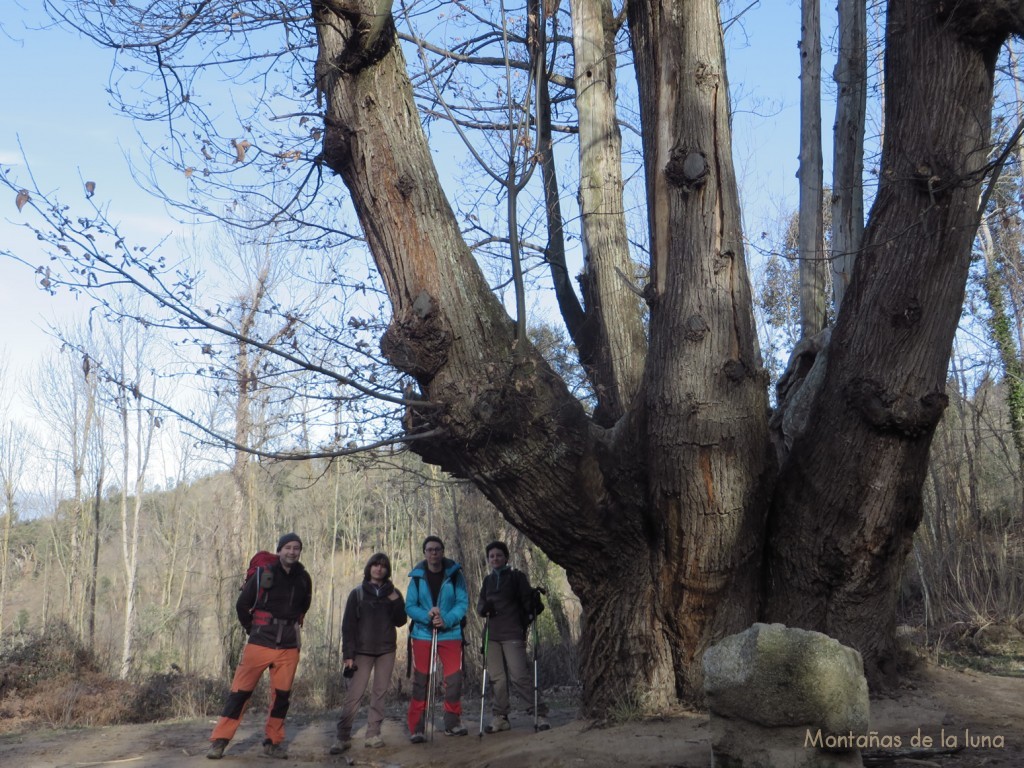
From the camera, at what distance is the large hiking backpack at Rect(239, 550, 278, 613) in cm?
771

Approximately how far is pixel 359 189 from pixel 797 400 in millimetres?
3958

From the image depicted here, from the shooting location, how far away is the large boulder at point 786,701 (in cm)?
466

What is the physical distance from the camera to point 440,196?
6324mm

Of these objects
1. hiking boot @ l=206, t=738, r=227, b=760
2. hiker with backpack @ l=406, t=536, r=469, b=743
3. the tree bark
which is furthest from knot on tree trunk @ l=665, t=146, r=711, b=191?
hiking boot @ l=206, t=738, r=227, b=760

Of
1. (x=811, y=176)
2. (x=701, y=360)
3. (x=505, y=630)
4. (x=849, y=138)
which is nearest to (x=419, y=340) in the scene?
(x=701, y=360)

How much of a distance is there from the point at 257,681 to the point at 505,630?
244 centimetres

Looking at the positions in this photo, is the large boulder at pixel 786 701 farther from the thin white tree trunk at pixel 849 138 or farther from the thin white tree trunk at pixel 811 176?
the thin white tree trunk at pixel 849 138

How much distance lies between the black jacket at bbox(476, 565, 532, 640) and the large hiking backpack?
213cm

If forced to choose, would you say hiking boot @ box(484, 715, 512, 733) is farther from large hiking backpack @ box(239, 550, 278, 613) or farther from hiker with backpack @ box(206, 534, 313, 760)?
large hiking backpack @ box(239, 550, 278, 613)

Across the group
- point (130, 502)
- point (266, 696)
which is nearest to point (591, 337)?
point (266, 696)

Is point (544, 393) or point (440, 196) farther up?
point (440, 196)

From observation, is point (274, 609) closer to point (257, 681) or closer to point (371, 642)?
point (257, 681)

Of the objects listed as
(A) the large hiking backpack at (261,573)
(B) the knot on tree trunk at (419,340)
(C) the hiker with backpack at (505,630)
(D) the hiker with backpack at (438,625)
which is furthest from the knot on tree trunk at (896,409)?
(A) the large hiking backpack at (261,573)

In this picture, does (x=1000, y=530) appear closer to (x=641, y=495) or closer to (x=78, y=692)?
(x=641, y=495)
